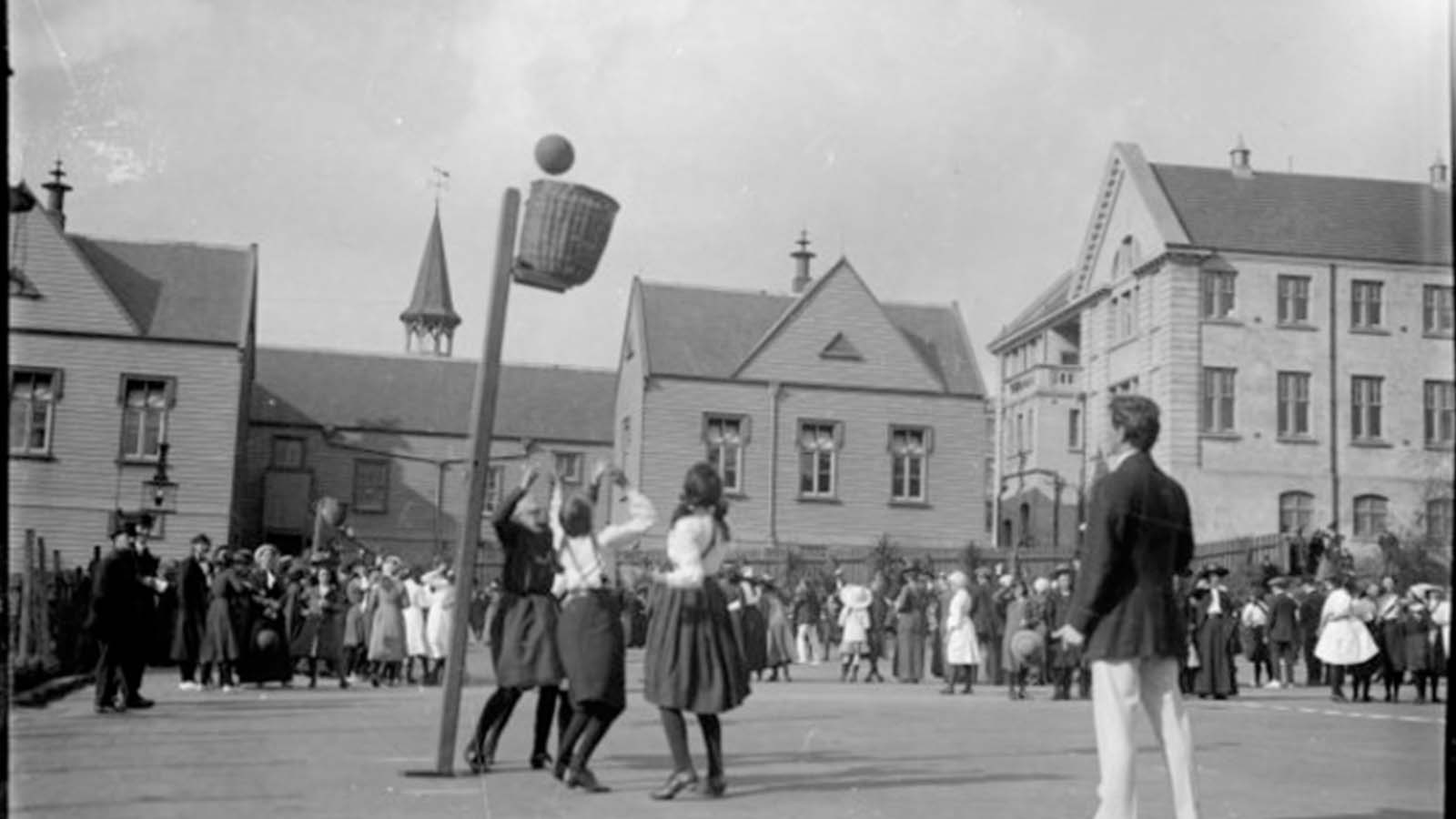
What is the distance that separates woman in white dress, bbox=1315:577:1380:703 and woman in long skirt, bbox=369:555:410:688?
11.6 m

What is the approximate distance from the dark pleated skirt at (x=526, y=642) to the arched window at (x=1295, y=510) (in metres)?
30.0

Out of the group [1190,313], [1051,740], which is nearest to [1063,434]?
[1190,313]

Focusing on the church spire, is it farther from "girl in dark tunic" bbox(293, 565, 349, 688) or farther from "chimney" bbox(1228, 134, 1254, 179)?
"girl in dark tunic" bbox(293, 565, 349, 688)

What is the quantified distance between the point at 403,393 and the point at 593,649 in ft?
152

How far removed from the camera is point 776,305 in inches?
1224

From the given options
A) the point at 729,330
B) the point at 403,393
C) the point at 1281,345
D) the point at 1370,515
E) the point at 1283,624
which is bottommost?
the point at 1283,624

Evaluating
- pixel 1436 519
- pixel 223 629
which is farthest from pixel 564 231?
pixel 1436 519

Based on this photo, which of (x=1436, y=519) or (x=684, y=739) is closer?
(x=684, y=739)

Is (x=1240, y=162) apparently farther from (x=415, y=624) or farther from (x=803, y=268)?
(x=415, y=624)

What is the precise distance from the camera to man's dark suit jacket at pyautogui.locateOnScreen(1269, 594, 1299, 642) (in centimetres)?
2283

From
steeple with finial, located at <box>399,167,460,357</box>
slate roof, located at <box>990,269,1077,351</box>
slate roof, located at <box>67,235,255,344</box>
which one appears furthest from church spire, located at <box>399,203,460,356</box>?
slate roof, located at <box>67,235,255,344</box>

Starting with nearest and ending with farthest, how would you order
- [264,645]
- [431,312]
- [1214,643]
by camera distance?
[264,645] < [1214,643] < [431,312]

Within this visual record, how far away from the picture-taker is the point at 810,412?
2714 cm

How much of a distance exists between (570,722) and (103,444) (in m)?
28.4
